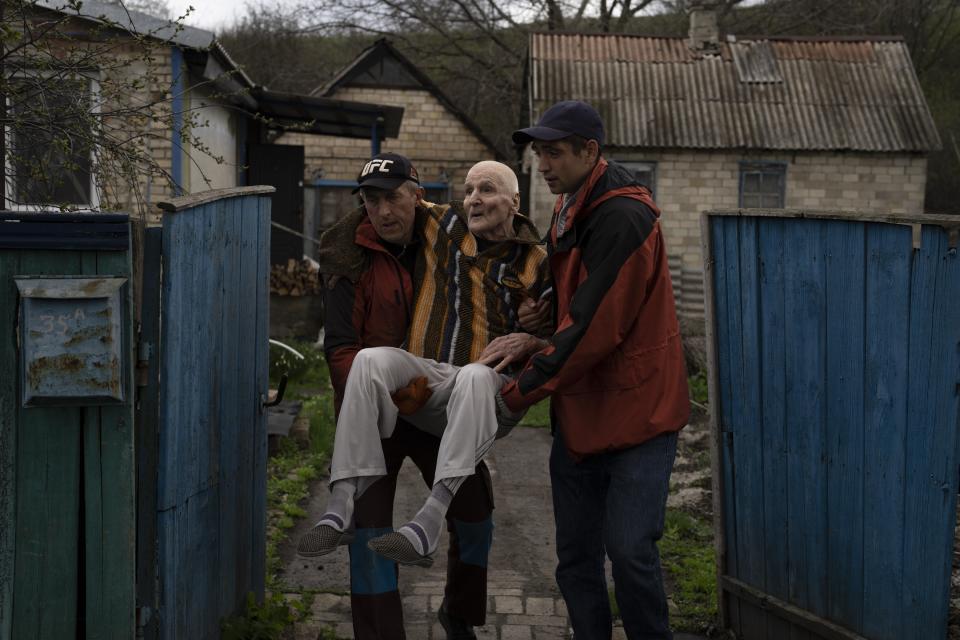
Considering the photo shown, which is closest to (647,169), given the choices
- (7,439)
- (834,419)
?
(834,419)

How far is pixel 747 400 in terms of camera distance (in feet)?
13.4

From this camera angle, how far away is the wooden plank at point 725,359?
162 inches

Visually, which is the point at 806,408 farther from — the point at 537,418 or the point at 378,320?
the point at 537,418

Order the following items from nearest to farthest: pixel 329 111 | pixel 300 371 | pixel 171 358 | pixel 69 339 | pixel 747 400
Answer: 1. pixel 69 339
2. pixel 171 358
3. pixel 747 400
4. pixel 300 371
5. pixel 329 111

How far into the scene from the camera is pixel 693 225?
17.0m

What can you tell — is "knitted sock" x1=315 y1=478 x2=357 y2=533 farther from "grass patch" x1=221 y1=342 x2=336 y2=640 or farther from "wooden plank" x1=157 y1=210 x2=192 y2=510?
"grass patch" x1=221 y1=342 x2=336 y2=640

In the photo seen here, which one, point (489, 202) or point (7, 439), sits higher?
point (489, 202)

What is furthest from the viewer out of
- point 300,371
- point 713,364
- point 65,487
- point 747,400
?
point 300,371

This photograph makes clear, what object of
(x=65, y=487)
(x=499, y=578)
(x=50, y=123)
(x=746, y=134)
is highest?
(x=746, y=134)

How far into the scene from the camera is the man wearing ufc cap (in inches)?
142

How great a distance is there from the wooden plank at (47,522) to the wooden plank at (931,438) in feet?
8.37

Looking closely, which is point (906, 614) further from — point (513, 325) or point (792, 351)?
point (513, 325)

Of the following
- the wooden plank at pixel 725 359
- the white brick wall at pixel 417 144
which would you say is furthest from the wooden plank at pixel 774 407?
the white brick wall at pixel 417 144

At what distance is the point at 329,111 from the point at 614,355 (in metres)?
10.8
